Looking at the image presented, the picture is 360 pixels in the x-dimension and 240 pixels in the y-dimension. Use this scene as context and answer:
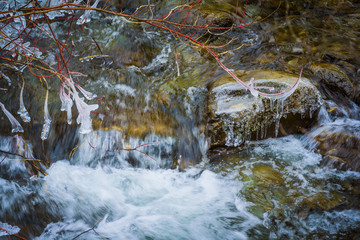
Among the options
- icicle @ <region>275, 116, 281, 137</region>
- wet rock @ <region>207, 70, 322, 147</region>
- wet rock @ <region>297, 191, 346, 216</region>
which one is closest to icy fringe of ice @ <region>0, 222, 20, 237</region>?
wet rock @ <region>207, 70, 322, 147</region>

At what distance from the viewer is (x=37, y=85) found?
4.29 meters

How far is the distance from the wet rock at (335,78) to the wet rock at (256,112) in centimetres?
63

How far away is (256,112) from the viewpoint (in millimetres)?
3629

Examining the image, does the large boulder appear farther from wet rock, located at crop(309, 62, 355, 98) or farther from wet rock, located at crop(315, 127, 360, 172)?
wet rock, located at crop(309, 62, 355, 98)

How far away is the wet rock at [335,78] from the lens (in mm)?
4230

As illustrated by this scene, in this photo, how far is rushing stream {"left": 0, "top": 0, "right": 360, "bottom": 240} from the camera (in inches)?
115

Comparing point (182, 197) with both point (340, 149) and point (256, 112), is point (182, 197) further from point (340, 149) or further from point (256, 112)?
point (340, 149)

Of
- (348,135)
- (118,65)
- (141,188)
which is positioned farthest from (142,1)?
(348,135)

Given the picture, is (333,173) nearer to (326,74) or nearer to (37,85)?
(326,74)

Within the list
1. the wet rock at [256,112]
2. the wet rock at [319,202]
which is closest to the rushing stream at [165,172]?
the wet rock at [319,202]

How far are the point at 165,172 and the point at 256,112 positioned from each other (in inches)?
58.8

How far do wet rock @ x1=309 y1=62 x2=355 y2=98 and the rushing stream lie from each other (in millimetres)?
205

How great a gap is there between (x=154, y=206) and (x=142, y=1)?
18.0ft

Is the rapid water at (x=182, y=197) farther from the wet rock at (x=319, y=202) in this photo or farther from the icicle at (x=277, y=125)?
the icicle at (x=277, y=125)
